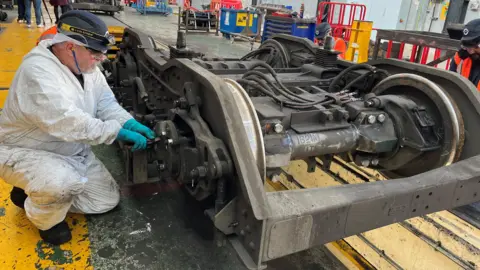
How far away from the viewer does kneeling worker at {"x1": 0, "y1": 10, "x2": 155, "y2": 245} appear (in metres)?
2.25

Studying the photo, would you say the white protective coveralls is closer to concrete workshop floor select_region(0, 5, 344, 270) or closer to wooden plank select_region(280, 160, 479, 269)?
concrete workshop floor select_region(0, 5, 344, 270)

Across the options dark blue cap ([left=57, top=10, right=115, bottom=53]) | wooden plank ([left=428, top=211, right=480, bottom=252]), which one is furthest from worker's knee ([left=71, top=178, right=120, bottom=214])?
wooden plank ([left=428, top=211, right=480, bottom=252])

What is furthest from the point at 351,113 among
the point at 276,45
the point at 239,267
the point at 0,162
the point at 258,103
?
the point at 0,162

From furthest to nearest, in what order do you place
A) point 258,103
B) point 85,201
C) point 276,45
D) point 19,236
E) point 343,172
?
1. point 276,45
2. point 343,172
3. point 85,201
4. point 19,236
5. point 258,103

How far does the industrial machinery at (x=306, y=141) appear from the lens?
1.61 meters

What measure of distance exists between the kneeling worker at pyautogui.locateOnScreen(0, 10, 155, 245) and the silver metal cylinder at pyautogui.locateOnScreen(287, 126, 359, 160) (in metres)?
0.95

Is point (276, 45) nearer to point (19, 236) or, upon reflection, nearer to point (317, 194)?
point (317, 194)

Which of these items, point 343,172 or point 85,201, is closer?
point 85,201

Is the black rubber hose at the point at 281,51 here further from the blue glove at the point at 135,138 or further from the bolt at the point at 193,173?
the bolt at the point at 193,173

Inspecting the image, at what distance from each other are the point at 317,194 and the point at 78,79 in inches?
74.5

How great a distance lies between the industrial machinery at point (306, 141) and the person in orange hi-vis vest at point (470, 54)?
146 centimetres

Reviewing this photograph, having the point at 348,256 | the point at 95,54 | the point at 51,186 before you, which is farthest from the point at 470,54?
the point at 51,186

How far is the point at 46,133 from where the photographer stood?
8.15ft

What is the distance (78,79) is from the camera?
2.67 metres
